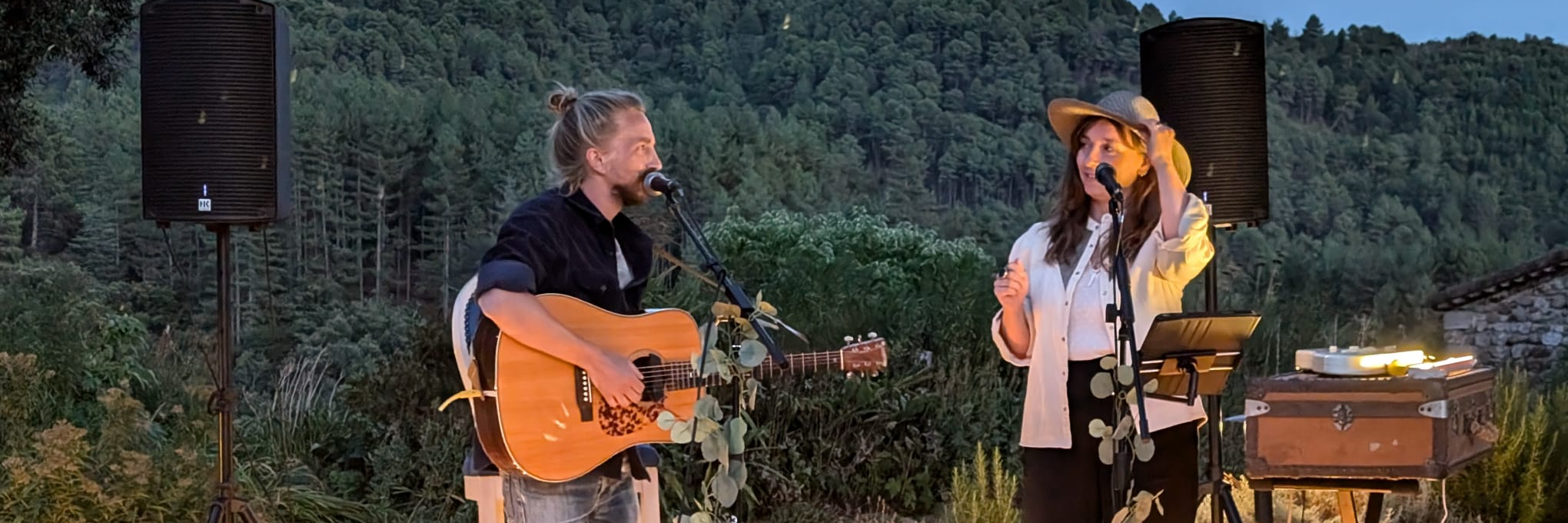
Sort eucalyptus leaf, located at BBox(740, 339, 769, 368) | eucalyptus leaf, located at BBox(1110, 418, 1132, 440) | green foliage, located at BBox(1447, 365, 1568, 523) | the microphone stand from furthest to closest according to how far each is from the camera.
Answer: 1. green foliage, located at BBox(1447, 365, 1568, 523)
2. the microphone stand
3. eucalyptus leaf, located at BBox(1110, 418, 1132, 440)
4. eucalyptus leaf, located at BBox(740, 339, 769, 368)

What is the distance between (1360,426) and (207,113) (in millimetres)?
3185

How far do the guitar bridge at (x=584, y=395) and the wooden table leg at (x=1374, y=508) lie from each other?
240 cm

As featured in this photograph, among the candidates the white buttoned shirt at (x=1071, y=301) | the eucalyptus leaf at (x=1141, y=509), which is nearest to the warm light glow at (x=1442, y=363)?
the white buttoned shirt at (x=1071, y=301)

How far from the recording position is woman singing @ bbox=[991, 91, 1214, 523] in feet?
9.30

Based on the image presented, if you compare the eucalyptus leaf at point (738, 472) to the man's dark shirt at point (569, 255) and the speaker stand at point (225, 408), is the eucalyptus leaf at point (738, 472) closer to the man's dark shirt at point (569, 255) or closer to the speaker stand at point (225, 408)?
the man's dark shirt at point (569, 255)

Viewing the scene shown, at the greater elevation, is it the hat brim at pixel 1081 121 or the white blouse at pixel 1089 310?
the hat brim at pixel 1081 121

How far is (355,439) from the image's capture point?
5621 millimetres

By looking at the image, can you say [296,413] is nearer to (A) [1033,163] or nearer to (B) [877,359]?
(B) [877,359]

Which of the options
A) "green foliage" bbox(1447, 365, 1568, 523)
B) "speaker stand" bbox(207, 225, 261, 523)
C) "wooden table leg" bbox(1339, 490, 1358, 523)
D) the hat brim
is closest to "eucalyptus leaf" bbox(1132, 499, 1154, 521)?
the hat brim

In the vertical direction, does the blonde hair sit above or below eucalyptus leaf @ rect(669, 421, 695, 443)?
above

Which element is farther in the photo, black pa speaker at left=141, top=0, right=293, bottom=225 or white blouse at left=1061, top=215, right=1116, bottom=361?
black pa speaker at left=141, top=0, right=293, bottom=225

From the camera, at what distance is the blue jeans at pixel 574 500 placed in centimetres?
277

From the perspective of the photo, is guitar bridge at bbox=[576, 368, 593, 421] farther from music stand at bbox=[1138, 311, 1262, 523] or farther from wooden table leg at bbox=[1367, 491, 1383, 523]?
wooden table leg at bbox=[1367, 491, 1383, 523]

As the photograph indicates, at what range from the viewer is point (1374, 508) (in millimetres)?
4113
